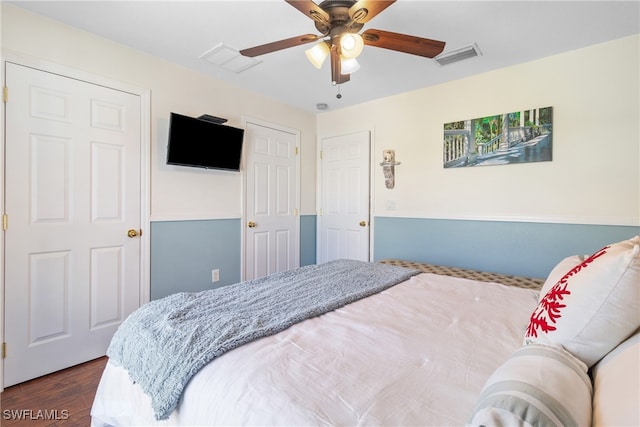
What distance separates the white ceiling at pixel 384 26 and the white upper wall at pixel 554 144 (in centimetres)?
18

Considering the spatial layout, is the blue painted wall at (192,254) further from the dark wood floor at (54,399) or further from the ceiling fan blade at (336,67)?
the ceiling fan blade at (336,67)

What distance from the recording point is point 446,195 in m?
3.18

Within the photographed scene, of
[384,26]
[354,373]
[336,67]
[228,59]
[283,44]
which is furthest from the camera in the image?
[228,59]

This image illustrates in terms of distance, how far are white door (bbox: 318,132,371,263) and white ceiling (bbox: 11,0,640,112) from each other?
1.15 m

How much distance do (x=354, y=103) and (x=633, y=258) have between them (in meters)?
3.37

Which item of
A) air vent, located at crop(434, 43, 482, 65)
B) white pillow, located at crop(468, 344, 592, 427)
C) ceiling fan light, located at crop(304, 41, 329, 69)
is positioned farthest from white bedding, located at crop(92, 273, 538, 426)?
air vent, located at crop(434, 43, 482, 65)

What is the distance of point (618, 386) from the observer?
620 millimetres

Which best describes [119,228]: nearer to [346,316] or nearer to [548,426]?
[346,316]

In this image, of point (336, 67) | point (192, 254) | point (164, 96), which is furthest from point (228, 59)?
point (192, 254)

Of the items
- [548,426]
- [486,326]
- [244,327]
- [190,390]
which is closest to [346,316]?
[244,327]

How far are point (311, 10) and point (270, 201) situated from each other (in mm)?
2369

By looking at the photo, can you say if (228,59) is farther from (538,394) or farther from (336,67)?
(538,394)

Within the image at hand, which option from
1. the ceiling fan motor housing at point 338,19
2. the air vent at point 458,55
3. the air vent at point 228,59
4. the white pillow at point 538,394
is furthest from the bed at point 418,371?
the air vent at point 228,59

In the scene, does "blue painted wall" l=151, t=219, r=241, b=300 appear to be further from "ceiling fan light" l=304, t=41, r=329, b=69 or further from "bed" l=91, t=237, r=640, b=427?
"ceiling fan light" l=304, t=41, r=329, b=69
